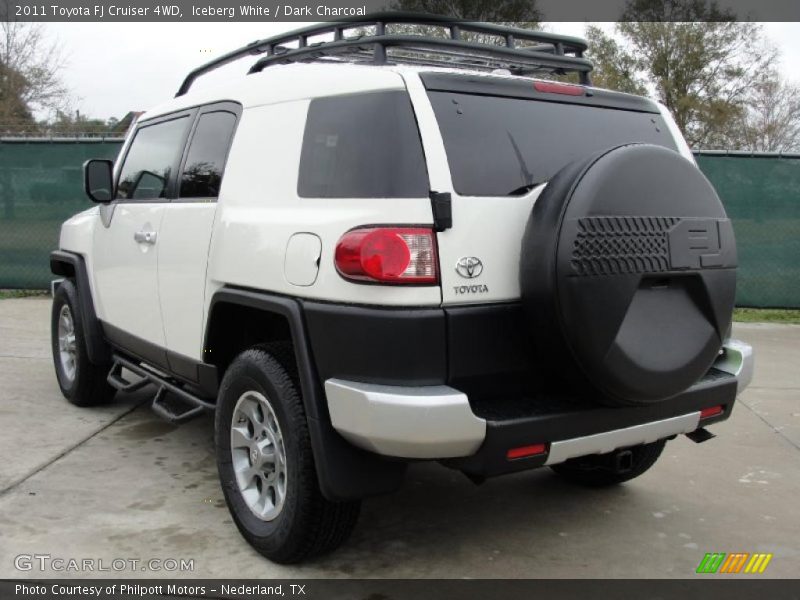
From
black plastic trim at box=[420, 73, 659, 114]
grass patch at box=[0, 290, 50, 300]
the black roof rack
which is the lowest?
grass patch at box=[0, 290, 50, 300]

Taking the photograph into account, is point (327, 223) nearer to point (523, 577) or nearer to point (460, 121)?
point (460, 121)

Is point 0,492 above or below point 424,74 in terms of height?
below

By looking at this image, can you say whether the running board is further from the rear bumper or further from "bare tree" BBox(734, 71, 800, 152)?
"bare tree" BBox(734, 71, 800, 152)

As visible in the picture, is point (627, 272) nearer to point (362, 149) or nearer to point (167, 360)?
point (362, 149)

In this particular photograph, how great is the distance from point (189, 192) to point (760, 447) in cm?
367

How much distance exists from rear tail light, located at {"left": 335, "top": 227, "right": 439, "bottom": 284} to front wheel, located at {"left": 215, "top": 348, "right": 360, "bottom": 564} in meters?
0.62

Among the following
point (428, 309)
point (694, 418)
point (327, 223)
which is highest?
point (327, 223)

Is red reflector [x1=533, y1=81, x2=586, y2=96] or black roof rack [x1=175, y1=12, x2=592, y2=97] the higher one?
black roof rack [x1=175, y1=12, x2=592, y2=97]

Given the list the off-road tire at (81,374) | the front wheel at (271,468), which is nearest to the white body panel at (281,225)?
the front wheel at (271,468)

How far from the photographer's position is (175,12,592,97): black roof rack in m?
3.13

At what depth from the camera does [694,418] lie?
3.19 metres

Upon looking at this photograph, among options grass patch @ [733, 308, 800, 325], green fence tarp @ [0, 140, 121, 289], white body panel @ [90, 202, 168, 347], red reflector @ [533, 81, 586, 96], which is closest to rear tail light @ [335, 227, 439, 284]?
red reflector @ [533, 81, 586, 96]

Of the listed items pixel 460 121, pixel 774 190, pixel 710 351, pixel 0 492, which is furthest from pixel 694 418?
pixel 774 190

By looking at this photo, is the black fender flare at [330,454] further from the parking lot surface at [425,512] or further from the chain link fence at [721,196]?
the chain link fence at [721,196]
